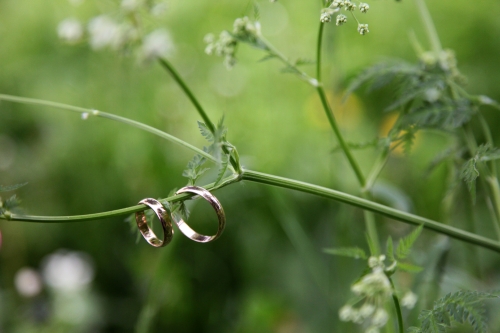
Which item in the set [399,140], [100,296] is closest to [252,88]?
[100,296]

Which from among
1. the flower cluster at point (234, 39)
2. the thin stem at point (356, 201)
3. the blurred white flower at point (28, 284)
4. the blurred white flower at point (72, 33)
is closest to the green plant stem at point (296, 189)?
the thin stem at point (356, 201)

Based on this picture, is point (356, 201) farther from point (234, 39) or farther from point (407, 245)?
point (234, 39)

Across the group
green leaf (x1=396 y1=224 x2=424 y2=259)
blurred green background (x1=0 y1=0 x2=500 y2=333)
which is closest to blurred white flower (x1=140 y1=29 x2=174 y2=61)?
green leaf (x1=396 y1=224 x2=424 y2=259)

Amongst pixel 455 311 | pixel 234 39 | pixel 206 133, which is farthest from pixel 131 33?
pixel 455 311

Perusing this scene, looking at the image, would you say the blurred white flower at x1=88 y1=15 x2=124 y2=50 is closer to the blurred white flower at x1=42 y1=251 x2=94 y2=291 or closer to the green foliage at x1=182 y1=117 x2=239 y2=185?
the green foliage at x1=182 y1=117 x2=239 y2=185

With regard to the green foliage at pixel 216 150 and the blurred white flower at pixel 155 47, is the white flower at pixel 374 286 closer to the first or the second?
the green foliage at pixel 216 150
